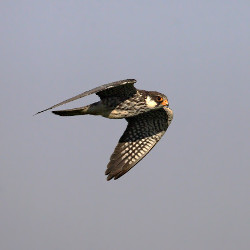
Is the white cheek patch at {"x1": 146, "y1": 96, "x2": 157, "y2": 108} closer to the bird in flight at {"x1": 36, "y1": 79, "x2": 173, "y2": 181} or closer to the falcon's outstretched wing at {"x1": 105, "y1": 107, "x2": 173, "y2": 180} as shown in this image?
the bird in flight at {"x1": 36, "y1": 79, "x2": 173, "y2": 181}

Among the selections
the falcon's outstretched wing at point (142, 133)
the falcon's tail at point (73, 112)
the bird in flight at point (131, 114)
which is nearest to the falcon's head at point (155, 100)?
the bird in flight at point (131, 114)

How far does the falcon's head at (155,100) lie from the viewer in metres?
14.1

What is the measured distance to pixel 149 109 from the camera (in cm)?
1413

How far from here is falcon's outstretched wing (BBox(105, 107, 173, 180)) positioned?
48.5ft

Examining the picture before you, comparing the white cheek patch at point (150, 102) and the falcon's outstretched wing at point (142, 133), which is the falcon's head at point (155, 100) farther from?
the falcon's outstretched wing at point (142, 133)

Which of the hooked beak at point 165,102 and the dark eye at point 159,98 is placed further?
the hooked beak at point 165,102

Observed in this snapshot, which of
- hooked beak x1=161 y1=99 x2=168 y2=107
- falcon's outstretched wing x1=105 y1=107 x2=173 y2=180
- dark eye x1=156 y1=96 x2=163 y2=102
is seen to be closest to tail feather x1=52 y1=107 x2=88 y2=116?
falcon's outstretched wing x1=105 y1=107 x2=173 y2=180

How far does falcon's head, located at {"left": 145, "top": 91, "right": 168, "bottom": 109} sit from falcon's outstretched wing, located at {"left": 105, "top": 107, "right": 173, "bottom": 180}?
76cm

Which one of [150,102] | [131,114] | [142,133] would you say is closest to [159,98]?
[150,102]

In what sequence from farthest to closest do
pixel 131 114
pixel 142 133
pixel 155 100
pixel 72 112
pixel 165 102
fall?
pixel 142 133
pixel 165 102
pixel 155 100
pixel 131 114
pixel 72 112

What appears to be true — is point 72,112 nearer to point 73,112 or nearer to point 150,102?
point 73,112

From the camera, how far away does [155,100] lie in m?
14.2

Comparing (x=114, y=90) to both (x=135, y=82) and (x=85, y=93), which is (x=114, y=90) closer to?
(x=135, y=82)

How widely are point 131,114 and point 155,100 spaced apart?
69 centimetres
